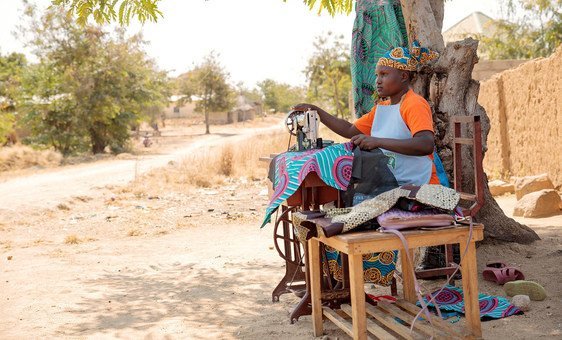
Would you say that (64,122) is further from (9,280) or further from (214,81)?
(214,81)

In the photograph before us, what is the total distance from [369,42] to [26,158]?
702 inches

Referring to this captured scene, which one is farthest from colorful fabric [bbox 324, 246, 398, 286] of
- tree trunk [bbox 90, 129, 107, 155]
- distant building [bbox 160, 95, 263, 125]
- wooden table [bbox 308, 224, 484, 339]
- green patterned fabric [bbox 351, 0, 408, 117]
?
distant building [bbox 160, 95, 263, 125]

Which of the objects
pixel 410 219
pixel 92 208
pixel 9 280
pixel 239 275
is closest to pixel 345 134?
pixel 410 219

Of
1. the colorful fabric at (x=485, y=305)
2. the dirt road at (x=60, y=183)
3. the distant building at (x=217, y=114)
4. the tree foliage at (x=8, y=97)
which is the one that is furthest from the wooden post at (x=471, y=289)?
the distant building at (x=217, y=114)

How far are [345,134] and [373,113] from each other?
0.24 meters

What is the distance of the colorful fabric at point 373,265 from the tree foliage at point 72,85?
20199mm

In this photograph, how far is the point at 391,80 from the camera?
3779mm

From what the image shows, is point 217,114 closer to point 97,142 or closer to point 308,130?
point 97,142

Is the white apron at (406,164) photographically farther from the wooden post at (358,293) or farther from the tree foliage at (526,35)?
the tree foliage at (526,35)

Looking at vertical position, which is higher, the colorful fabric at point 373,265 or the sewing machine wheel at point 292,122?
the sewing machine wheel at point 292,122

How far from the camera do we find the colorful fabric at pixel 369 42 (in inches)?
221

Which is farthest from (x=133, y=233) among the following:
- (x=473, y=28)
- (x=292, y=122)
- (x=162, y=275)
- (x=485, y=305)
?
Result: (x=473, y=28)

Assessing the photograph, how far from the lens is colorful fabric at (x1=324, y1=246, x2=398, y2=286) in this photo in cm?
405

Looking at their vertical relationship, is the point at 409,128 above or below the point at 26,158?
above
